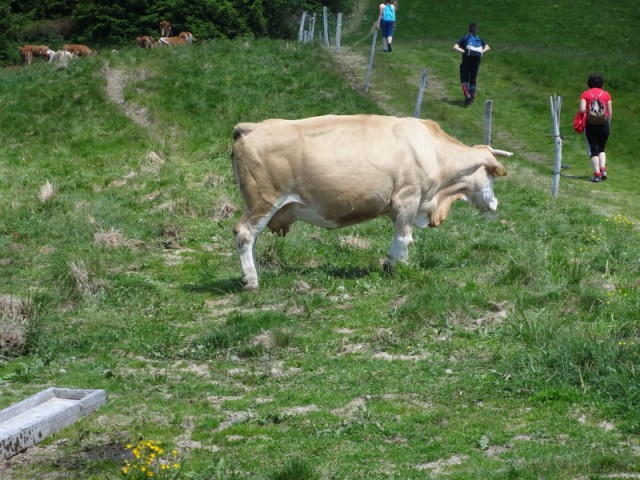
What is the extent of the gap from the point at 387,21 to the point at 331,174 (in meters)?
21.1

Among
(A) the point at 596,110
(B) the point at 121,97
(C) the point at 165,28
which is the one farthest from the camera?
(C) the point at 165,28

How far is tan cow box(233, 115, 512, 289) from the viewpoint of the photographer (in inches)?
534

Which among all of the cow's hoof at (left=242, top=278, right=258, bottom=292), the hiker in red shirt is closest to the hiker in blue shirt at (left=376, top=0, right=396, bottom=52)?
the hiker in red shirt

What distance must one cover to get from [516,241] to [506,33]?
1354 inches

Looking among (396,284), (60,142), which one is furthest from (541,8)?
(396,284)

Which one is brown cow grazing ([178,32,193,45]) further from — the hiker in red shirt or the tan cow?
the tan cow

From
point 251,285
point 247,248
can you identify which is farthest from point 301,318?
point 247,248

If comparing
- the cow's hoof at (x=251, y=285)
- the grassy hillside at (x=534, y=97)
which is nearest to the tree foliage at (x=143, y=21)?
the grassy hillside at (x=534, y=97)

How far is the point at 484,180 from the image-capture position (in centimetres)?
1515

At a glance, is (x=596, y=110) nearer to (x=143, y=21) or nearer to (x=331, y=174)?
(x=331, y=174)

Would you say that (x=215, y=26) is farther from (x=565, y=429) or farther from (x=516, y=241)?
(x=565, y=429)

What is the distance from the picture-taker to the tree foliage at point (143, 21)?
139 feet

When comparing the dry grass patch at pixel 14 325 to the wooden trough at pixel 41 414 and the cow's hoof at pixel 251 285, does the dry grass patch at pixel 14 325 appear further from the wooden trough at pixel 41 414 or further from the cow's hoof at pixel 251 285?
the cow's hoof at pixel 251 285

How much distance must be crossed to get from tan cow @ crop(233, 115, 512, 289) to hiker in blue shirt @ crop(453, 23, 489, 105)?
14208mm
